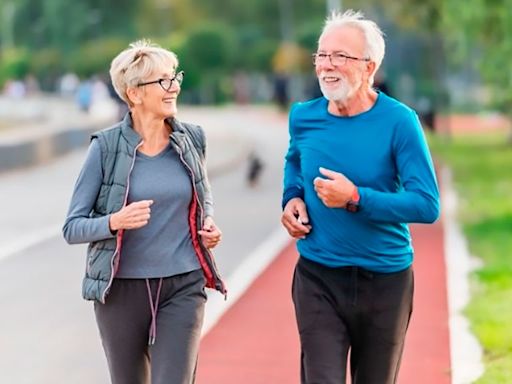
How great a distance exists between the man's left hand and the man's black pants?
0.34 metres

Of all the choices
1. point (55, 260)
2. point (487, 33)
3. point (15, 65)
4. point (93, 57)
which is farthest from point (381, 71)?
point (15, 65)

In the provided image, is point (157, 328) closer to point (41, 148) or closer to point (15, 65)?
point (41, 148)

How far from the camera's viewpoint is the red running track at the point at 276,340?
27.0ft

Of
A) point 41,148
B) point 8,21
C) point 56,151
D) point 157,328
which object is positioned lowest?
point 8,21

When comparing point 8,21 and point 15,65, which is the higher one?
point 8,21

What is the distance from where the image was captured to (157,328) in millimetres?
5555

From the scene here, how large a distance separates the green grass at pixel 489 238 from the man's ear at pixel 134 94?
117 inches

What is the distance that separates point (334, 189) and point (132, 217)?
29.5 inches

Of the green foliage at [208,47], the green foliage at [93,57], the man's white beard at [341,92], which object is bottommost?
the green foliage at [93,57]

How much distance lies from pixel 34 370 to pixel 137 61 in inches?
133

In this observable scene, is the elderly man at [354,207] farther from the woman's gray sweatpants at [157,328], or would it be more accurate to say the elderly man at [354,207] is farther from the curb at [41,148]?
the curb at [41,148]

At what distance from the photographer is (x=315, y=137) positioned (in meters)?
5.48

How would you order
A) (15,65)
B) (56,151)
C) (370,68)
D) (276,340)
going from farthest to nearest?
(15,65) < (56,151) < (276,340) < (370,68)

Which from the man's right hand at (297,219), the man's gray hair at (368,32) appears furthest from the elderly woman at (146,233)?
the man's gray hair at (368,32)
